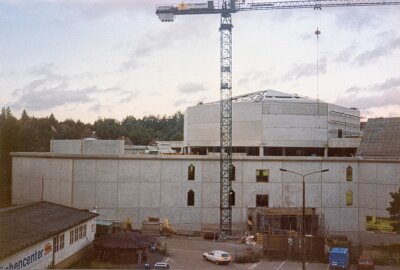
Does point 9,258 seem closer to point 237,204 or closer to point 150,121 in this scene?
point 237,204

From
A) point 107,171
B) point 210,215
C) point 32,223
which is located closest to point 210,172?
point 210,215

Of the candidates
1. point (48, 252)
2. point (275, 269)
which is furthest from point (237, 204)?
point (48, 252)

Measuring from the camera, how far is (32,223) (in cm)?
2586

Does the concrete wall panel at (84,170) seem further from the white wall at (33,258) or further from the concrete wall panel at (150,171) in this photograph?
the white wall at (33,258)

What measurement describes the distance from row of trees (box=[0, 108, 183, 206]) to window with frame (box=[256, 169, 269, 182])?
25793mm

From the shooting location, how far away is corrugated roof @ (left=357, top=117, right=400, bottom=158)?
167 ft

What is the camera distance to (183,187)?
162 ft

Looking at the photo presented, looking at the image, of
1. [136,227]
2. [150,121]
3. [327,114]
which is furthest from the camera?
[150,121]

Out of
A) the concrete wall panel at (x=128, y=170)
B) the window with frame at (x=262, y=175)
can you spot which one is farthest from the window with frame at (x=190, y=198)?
the window with frame at (x=262, y=175)

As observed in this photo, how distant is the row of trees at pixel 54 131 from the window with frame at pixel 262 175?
25.8m

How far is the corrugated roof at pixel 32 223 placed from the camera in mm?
20391

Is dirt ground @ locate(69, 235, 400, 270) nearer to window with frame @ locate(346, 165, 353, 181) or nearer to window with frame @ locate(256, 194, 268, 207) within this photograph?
window with frame @ locate(256, 194, 268, 207)

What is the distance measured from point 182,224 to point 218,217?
3.95m

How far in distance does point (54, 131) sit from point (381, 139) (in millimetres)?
72465
